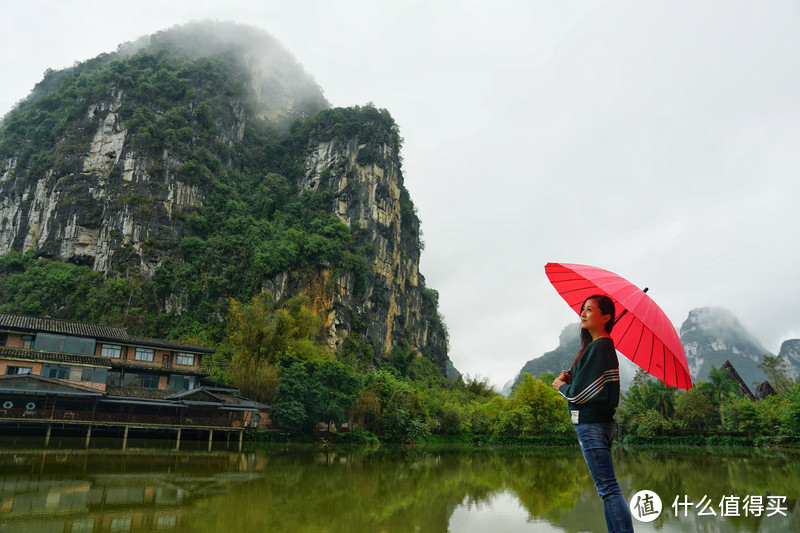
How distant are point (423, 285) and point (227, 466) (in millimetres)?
56689

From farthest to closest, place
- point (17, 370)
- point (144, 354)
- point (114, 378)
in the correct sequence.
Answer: point (144, 354) < point (114, 378) < point (17, 370)

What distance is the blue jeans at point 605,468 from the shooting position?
3.17m

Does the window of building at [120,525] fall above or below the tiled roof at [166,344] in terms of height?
below

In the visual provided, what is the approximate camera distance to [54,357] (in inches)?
896

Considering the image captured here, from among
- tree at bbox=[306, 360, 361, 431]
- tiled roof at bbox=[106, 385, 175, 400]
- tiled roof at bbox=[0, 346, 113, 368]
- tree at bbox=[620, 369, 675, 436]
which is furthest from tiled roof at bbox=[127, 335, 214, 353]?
tree at bbox=[620, 369, 675, 436]

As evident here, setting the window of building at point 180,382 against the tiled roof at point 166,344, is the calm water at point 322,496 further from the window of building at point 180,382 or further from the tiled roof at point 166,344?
the window of building at point 180,382

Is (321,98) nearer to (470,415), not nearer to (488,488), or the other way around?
(470,415)

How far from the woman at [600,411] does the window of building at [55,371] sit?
27001 millimetres

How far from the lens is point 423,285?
70750mm

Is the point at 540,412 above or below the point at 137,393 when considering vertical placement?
below

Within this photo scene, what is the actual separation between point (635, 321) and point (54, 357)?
89.7 feet

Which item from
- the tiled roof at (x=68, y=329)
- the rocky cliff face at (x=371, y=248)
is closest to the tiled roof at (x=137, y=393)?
the tiled roof at (x=68, y=329)

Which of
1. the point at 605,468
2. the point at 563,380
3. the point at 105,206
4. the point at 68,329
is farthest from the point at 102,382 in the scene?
the point at 105,206

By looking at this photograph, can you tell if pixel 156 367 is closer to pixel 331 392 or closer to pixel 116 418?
pixel 116 418
